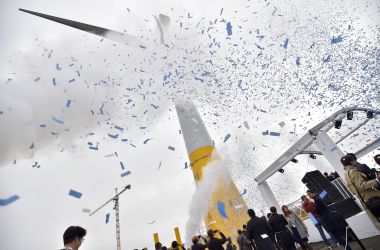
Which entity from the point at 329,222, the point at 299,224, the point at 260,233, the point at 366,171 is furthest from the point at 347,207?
the point at 260,233

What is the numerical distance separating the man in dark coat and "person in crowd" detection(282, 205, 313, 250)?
111 inches

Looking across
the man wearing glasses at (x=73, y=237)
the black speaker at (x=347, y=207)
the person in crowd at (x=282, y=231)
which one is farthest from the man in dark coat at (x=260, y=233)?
the man wearing glasses at (x=73, y=237)

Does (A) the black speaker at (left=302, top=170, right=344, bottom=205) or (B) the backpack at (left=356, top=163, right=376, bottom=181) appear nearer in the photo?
(B) the backpack at (left=356, top=163, right=376, bottom=181)

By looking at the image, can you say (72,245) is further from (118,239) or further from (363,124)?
(118,239)

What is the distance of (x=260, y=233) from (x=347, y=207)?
5.15 metres

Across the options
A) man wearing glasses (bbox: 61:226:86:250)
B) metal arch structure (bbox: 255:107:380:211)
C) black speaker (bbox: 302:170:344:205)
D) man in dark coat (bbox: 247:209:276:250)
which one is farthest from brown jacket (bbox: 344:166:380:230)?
black speaker (bbox: 302:170:344:205)

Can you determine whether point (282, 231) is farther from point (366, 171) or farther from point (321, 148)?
point (321, 148)

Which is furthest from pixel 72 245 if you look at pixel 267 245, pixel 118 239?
pixel 118 239

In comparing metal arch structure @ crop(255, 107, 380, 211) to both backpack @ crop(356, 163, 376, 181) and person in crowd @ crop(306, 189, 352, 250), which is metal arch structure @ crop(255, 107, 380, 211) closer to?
person in crowd @ crop(306, 189, 352, 250)

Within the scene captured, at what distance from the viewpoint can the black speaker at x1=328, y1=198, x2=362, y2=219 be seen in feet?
33.9

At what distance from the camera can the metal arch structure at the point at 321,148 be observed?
11.5 meters

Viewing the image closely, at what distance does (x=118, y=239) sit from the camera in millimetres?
31875

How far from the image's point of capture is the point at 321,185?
476 inches

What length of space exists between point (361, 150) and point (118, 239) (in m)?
28.4
